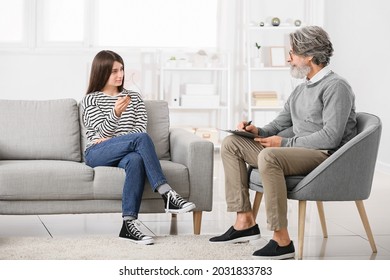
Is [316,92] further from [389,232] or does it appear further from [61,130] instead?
[61,130]

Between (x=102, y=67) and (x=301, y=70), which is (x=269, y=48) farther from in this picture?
(x=301, y=70)

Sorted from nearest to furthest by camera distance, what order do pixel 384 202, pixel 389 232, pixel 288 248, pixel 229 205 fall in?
pixel 288 248, pixel 229 205, pixel 389 232, pixel 384 202

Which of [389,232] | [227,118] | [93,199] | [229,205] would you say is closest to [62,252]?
[93,199]

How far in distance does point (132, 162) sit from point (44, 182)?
0.47 m

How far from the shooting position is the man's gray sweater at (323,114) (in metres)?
3.70

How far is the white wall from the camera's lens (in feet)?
23.4

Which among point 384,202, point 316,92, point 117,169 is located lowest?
point 384,202

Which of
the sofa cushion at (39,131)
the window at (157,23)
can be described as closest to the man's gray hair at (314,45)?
the sofa cushion at (39,131)

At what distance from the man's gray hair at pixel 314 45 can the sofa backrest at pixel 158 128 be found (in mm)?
1103

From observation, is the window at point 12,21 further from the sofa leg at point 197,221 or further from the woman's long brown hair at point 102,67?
the sofa leg at point 197,221

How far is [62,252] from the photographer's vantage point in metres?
3.70

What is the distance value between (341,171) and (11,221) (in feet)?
6.76

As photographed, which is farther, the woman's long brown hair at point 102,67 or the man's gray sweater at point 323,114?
the woman's long brown hair at point 102,67

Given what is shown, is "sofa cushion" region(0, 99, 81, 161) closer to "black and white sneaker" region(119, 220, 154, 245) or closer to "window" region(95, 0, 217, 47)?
"black and white sneaker" region(119, 220, 154, 245)
